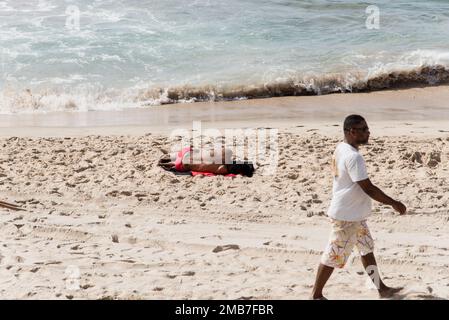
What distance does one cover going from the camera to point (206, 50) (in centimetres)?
1714

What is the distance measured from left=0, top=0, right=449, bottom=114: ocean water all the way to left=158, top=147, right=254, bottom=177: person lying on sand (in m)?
6.16

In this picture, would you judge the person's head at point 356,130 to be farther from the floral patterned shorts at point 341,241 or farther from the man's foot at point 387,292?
the man's foot at point 387,292

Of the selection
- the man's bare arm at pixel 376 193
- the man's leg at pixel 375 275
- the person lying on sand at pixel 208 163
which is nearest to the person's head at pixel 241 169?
the person lying on sand at pixel 208 163

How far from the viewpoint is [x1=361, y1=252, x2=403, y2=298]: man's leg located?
427 cm

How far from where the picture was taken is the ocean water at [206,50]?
46.5ft

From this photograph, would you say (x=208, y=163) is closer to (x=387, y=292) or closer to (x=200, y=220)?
(x=200, y=220)

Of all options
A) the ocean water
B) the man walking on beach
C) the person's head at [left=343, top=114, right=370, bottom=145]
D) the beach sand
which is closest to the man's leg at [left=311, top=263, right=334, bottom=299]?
the man walking on beach

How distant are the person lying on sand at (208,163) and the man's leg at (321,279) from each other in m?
3.18

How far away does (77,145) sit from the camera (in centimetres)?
914

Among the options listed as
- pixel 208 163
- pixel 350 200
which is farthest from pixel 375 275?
pixel 208 163

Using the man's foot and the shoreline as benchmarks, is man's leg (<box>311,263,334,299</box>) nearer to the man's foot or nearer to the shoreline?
the man's foot

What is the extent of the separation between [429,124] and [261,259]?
618 cm
